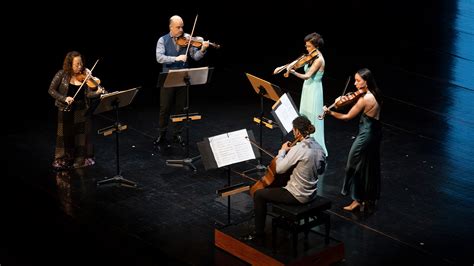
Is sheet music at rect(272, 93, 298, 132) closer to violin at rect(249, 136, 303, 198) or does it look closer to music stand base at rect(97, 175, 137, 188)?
violin at rect(249, 136, 303, 198)

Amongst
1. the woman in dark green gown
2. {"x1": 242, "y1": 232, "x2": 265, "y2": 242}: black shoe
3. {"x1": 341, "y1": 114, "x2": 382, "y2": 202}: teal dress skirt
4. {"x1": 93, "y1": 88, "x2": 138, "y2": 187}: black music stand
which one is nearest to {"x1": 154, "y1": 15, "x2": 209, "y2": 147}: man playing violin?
{"x1": 93, "y1": 88, "x2": 138, "y2": 187}: black music stand

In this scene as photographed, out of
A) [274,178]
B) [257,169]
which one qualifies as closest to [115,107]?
[257,169]

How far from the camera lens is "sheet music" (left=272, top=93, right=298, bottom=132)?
9711 millimetres

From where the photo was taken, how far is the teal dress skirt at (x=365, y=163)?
926cm

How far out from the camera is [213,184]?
33.3ft

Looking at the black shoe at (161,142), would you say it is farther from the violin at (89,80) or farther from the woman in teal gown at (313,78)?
the woman in teal gown at (313,78)

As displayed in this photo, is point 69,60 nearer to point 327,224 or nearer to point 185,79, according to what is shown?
point 185,79

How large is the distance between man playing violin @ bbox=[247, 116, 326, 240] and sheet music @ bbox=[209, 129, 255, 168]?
524mm

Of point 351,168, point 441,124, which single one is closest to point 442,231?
point 351,168

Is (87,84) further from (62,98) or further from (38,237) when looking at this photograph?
(38,237)

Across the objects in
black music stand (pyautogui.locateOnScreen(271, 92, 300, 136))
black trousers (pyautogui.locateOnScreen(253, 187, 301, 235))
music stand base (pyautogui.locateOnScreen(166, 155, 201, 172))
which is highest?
black music stand (pyautogui.locateOnScreen(271, 92, 300, 136))

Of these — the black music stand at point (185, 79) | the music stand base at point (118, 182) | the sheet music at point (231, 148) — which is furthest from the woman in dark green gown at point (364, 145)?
the music stand base at point (118, 182)

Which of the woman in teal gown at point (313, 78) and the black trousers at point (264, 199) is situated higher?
the woman in teal gown at point (313, 78)

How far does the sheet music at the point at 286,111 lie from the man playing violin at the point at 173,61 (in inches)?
51.8
